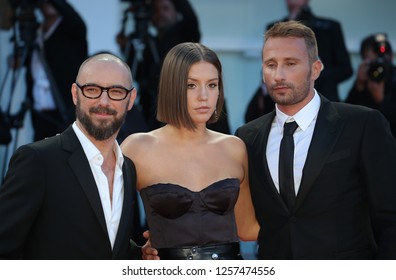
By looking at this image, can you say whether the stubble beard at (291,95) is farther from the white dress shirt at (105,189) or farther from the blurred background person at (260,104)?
the blurred background person at (260,104)

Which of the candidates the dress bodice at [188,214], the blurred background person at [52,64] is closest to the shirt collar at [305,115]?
the dress bodice at [188,214]

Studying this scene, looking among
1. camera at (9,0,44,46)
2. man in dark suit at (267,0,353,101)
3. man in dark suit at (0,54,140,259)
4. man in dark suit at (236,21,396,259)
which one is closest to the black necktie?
man in dark suit at (236,21,396,259)

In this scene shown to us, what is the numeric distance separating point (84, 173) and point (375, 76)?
310 cm

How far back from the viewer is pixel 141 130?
520cm

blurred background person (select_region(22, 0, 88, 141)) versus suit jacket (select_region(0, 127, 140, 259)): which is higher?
blurred background person (select_region(22, 0, 88, 141))

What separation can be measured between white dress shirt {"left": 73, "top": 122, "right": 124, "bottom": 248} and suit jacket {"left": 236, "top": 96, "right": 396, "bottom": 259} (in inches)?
31.6

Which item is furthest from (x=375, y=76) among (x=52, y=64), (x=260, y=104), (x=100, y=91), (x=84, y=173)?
(x=84, y=173)

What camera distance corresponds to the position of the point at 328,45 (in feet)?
19.7

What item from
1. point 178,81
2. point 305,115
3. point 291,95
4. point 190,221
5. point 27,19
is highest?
point 27,19

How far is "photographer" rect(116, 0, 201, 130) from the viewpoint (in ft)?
18.9

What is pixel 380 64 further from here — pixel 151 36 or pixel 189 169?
pixel 189 169

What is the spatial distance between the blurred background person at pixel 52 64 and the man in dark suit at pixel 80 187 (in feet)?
7.57

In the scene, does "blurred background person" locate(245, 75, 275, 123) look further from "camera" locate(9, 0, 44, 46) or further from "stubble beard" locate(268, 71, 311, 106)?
"stubble beard" locate(268, 71, 311, 106)

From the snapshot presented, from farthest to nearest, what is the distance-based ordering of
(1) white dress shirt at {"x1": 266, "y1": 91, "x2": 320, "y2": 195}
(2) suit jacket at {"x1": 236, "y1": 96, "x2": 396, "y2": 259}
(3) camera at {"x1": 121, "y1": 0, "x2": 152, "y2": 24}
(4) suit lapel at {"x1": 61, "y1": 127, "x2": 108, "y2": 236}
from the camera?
(3) camera at {"x1": 121, "y1": 0, "x2": 152, "y2": 24} < (1) white dress shirt at {"x1": 266, "y1": 91, "x2": 320, "y2": 195} < (2) suit jacket at {"x1": 236, "y1": 96, "x2": 396, "y2": 259} < (4) suit lapel at {"x1": 61, "y1": 127, "x2": 108, "y2": 236}
